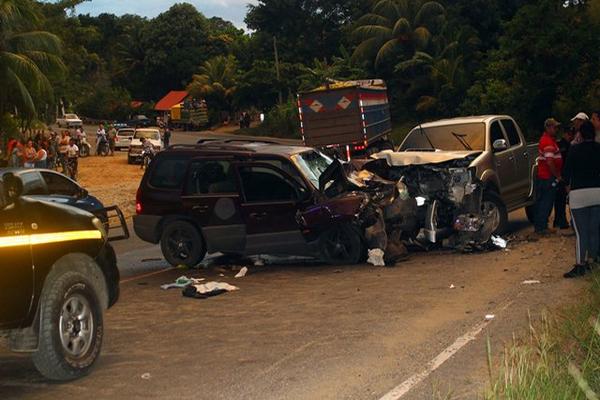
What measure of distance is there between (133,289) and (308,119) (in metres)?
16.2

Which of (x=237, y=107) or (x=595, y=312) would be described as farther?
(x=237, y=107)

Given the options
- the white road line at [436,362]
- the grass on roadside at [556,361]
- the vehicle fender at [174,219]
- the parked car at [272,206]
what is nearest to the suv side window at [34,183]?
the parked car at [272,206]

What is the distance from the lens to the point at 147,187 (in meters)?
14.4

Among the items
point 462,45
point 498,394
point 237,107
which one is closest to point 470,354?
point 498,394

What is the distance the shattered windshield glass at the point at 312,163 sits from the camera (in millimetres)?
13328

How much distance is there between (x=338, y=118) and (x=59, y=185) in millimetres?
12507

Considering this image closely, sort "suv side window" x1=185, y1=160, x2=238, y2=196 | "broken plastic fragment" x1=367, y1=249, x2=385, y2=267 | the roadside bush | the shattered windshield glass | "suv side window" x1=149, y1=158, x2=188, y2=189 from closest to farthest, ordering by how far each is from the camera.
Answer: "broken plastic fragment" x1=367, y1=249, x2=385, y2=267
the shattered windshield glass
"suv side window" x1=185, y1=160, x2=238, y2=196
"suv side window" x1=149, y1=158, x2=188, y2=189
the roadside bush

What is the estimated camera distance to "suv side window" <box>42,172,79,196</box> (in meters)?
16.3

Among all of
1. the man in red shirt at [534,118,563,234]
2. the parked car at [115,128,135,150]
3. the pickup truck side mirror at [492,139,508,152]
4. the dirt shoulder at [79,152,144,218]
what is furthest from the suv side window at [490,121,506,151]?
the parked car at [115,128,135,150]

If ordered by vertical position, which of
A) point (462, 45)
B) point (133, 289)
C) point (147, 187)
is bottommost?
point (133, 289)

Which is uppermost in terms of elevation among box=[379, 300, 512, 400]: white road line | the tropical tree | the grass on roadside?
the tropical tree

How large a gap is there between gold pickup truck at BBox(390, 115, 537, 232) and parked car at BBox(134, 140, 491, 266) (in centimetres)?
56

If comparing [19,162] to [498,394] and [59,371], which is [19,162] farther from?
[498,394]

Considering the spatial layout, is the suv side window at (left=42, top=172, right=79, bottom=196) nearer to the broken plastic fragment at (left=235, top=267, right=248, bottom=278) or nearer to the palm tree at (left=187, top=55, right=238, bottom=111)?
the broken plastic fragment at (left=235, top=267, right=248, bottom=278)
